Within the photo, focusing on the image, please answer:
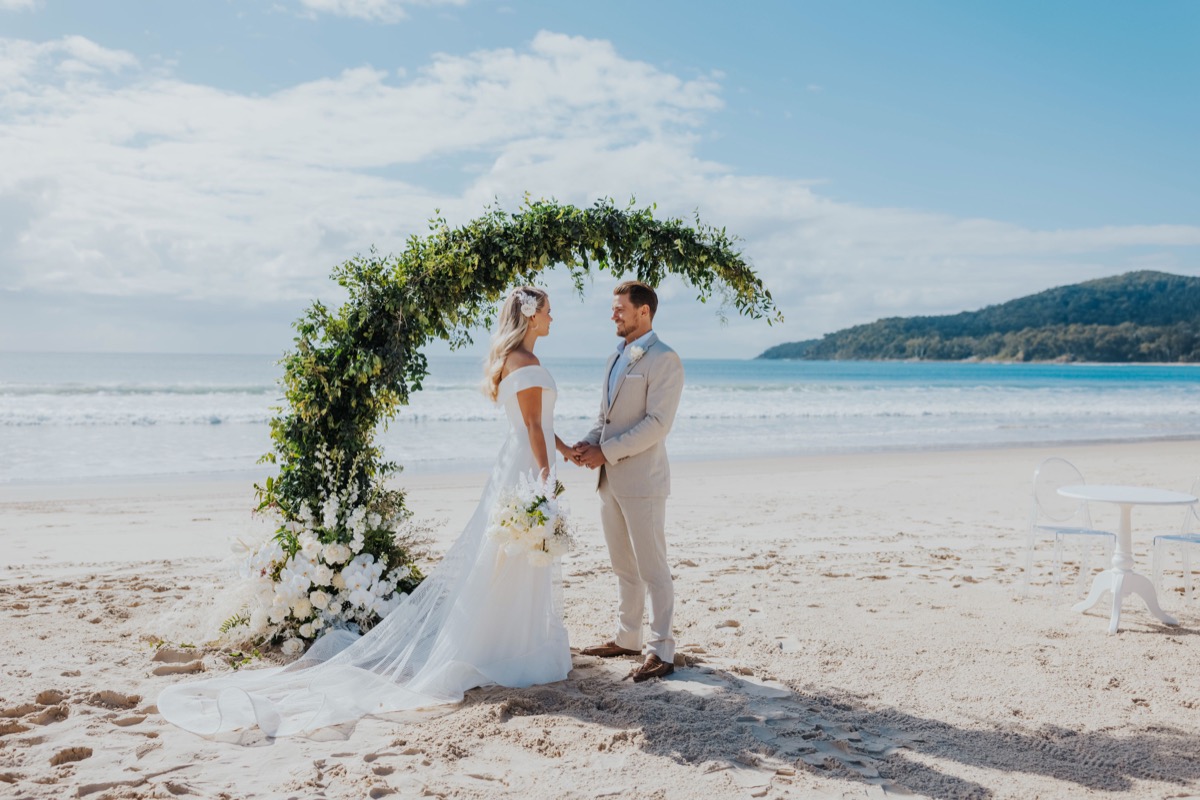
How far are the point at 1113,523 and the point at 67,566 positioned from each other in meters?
10.7

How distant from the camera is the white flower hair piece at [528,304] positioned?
4.71 m

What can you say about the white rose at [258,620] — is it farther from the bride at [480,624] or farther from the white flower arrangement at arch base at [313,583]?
the bride at [480,624]

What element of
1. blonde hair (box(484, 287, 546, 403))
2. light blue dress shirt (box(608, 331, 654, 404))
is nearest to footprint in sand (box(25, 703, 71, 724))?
blonde hair (box(484, 287, 546, 403))

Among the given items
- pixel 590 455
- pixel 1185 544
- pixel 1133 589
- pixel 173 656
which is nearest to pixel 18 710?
pixel 173 656

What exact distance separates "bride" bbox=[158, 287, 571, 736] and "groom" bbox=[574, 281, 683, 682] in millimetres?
321

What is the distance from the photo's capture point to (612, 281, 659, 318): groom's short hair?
4.97 meters

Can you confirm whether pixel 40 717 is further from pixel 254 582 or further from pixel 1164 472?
pixel 1164 472

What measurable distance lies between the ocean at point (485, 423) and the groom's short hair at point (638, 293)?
241 cm

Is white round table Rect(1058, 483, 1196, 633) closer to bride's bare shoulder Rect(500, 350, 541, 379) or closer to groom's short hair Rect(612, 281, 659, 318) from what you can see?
groom's short hair Rect(612, 281, 659, 318)

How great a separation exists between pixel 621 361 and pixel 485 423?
17995mm

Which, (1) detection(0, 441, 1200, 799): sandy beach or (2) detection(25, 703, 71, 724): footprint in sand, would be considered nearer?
(1) detection(0, 441, 1200, 799): sandy beach

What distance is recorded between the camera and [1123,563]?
A: 6137 millimetres

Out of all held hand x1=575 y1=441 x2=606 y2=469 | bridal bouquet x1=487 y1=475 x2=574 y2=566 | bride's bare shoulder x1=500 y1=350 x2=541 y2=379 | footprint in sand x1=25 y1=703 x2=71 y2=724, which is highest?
bride's bare shoulder x1=500 y1=350 x2=541 y2=379

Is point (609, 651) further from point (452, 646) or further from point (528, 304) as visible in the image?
point (528, 304)
